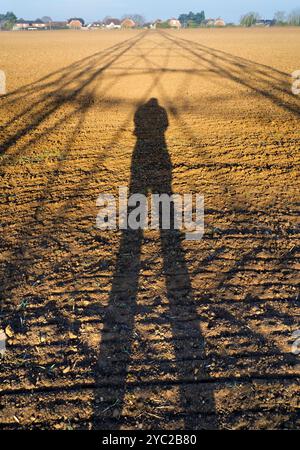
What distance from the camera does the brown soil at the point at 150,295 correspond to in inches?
96.2

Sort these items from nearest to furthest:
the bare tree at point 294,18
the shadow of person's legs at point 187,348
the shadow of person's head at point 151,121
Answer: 1. the shadow of person's legs at point 187,348
2. the shadow of person's head at point 151,121
3. the bare tree at point 294,18

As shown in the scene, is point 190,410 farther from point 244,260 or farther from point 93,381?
point 244,260

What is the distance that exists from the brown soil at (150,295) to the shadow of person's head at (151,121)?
2.59 ft

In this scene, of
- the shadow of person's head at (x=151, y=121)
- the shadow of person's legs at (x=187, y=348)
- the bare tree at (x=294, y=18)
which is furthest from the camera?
the bare tree at (x=294, y=18)

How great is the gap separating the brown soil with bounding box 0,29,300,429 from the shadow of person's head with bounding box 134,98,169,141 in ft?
2.59

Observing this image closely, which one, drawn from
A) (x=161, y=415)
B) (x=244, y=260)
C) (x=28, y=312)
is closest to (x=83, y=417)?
(x=161, y=415)

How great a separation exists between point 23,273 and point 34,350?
104 centimetres

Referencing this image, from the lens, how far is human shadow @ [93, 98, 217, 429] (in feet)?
7.83

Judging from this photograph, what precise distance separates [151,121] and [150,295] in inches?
255

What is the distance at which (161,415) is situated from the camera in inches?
93.1

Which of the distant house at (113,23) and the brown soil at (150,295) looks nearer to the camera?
the brown soil at (150,295)

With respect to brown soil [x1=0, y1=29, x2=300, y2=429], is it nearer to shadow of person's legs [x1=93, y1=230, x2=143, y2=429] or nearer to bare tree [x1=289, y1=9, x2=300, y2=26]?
shadow of person's legs [x1=93, y1=230, x2=143, y2=429]

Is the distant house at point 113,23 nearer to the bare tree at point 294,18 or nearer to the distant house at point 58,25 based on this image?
the distant house at point 58,25

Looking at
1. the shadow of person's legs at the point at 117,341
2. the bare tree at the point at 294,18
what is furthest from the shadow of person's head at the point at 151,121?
the bare tree at the point at 294,18
